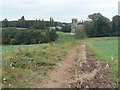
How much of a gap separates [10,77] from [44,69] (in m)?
1.90

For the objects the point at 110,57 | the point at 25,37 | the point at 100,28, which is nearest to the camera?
the point at 110,57

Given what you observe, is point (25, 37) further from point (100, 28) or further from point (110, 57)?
point (110, 57)

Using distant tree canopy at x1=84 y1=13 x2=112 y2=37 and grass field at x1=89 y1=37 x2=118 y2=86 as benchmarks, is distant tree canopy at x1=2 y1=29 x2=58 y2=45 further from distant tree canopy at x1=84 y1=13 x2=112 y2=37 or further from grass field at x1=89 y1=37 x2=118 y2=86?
grass field at x1=89 y1=37 x2=118 y2=86

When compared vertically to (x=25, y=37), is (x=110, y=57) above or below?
below

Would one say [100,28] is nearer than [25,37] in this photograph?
No

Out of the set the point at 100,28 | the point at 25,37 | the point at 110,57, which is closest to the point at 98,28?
the point at 100,28

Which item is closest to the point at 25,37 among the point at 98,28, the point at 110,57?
the point at 98,28

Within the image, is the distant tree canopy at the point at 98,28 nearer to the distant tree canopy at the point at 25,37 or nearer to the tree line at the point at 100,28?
the tree line at the point at 100,28

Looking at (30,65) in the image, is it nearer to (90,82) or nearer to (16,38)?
(90,82)

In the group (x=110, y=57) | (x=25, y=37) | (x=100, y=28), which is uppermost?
(x=100, y=28)

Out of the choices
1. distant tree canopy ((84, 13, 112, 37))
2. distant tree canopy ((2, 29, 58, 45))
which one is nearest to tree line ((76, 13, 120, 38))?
distant tree canopy ((84, 13, 112, 37))

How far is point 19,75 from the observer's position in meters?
6.35

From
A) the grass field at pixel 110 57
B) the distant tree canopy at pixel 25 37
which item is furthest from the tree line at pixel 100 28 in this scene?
the grass field at pixel 110 57

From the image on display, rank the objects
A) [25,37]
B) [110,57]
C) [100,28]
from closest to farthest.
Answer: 1. [110,57]
2. [25,37]
3. [100,28]
